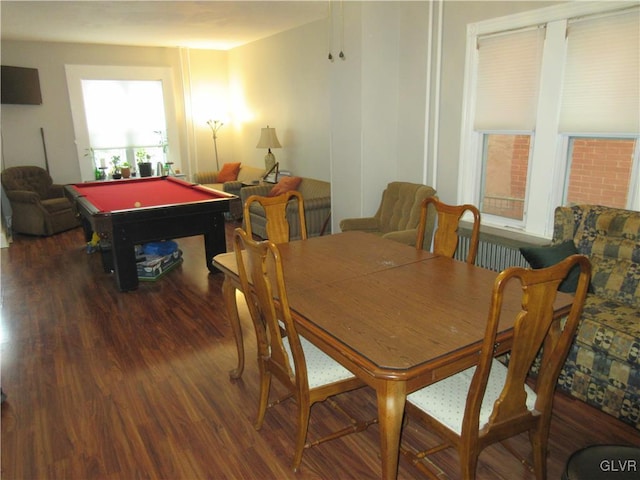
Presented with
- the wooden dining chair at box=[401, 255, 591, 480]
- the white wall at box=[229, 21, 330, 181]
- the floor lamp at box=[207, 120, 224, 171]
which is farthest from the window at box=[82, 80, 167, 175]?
the wooden dining chair at box=[401, 255, 591, 480]

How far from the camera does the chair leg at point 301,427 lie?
1.97 m

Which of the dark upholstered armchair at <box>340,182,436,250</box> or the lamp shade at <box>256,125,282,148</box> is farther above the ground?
the lamp shade at <box>256,125,282,148</box>

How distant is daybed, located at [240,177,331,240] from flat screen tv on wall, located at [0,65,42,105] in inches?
141

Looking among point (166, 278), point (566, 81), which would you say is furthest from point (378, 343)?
point (166, 278)

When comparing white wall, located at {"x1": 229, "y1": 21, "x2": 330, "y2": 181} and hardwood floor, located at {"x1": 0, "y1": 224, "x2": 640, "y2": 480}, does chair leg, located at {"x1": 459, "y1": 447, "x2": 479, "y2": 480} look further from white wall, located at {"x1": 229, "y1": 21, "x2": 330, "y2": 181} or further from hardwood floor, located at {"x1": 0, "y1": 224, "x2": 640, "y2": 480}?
white wall, located at {"x1": 229, "y1": 21, "x2": 330, "y2": 181}

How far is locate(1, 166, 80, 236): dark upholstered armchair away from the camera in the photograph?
618 centimetres

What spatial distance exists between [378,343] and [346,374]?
50 centimetres

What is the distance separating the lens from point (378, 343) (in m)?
1.60

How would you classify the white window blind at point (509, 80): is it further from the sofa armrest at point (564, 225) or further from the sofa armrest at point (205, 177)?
the sofa armrest at point (205, 177)

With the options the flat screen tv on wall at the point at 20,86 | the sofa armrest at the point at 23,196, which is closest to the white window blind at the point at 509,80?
the sofa armrest at the point at 23,196

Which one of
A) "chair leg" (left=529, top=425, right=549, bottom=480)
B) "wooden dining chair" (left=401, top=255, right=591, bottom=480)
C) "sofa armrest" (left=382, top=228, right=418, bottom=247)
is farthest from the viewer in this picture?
"sofa armrest" (left=382, top=228, right=418, bottom=247)

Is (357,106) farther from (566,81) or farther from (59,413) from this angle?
(59,413)

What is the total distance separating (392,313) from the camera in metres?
1.84

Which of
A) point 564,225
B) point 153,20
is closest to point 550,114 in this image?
point 564,225
